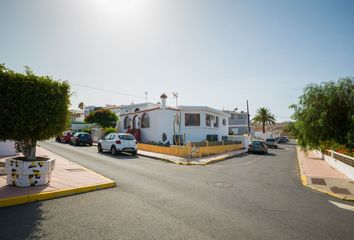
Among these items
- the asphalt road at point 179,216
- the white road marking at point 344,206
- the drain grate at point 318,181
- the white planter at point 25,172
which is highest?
the white planter at point 25,172

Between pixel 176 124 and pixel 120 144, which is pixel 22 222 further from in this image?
pixel 176 124

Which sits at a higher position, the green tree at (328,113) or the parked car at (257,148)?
the green tree at (328,113)

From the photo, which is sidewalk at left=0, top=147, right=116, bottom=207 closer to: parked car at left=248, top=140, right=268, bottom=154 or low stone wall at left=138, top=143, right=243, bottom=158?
low stone wall at left=138, top=143, right=243, bottom=158

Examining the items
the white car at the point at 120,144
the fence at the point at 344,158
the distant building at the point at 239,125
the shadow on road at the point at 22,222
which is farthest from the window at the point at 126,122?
the distant building at the point at 239,125

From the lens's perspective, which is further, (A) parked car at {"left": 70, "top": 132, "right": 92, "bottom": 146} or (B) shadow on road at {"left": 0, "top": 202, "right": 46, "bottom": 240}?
(A) parked car at {"left": 70, "top": 132, "right": 92, "bottom": 146}

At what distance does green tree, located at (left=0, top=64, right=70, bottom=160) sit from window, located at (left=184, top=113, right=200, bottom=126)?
20294mm

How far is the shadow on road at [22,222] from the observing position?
4273 millimetres

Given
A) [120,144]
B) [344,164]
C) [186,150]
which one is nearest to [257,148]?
[186,150]

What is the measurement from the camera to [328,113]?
806 inches

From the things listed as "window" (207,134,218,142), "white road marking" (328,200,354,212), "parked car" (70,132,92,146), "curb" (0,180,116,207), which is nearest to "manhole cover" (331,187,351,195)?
"white road marking" (328,200,354,212)

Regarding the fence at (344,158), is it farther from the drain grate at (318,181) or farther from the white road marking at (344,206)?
the white road marking at (344,206)

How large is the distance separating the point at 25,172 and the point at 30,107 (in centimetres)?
204

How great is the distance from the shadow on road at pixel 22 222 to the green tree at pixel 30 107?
8.07ft

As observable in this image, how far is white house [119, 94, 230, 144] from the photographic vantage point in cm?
2688
